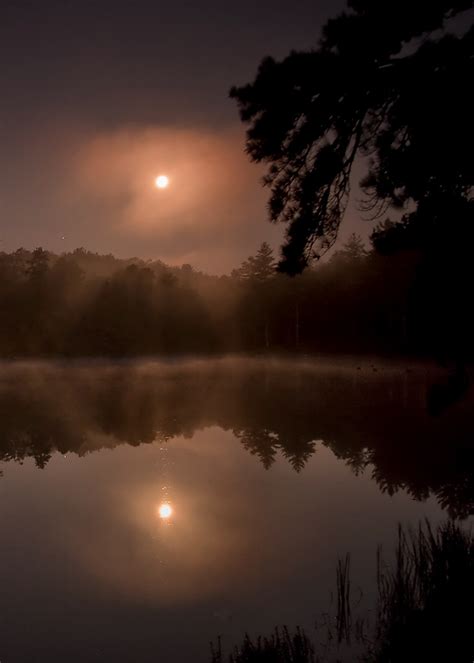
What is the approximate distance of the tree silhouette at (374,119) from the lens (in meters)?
5.82

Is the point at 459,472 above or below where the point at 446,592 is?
below

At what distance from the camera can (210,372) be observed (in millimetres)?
58000

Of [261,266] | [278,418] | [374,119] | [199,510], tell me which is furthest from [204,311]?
[374,119]

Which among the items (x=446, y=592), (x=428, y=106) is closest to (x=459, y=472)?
(x=446, y=592)

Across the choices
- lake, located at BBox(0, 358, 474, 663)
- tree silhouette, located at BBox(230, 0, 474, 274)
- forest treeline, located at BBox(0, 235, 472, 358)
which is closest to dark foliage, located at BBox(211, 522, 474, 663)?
lake, located at BBox(0, 358, 474, 663)

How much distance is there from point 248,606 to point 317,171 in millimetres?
8941

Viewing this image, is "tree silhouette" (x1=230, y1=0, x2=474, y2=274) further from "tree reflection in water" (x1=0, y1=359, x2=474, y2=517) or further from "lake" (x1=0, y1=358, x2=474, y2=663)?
"tree reflection in water" (x1=0, y1=359, x2=474, y2=517)

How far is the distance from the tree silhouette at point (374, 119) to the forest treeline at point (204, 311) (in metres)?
57.1

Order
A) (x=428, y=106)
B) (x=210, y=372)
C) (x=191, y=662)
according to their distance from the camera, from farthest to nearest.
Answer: (x=210, y=372), (x=191, y=662), (x=428, y=106)

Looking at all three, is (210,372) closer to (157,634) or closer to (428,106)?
(157,634)

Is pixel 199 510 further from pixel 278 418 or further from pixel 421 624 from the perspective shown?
pixel 278 418

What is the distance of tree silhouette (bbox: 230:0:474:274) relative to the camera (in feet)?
19.1

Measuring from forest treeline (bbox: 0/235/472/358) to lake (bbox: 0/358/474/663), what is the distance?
103 feet

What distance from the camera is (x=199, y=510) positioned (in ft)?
53.4
